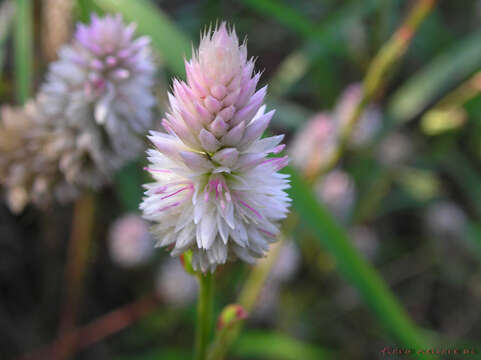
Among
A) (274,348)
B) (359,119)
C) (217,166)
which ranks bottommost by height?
(274,348)

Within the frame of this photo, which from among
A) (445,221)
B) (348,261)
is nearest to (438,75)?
(445,221)

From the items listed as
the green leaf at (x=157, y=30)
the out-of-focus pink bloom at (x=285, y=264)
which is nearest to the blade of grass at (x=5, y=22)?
the green leaf at (x=157, y=30)

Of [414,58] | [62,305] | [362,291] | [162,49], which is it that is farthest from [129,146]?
[414,58]

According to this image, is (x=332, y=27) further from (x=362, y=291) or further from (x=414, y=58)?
(x=362, y=291)

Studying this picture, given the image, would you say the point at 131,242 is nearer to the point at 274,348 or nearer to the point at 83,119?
the point at 274,348

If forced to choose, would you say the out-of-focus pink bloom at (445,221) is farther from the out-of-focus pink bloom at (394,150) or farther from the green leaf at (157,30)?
the green leaf at (157,30)

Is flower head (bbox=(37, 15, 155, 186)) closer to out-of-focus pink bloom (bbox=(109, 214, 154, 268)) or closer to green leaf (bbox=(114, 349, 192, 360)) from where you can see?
out-of-focus pink bloom (bbox=(109, 214, 154, 268))
